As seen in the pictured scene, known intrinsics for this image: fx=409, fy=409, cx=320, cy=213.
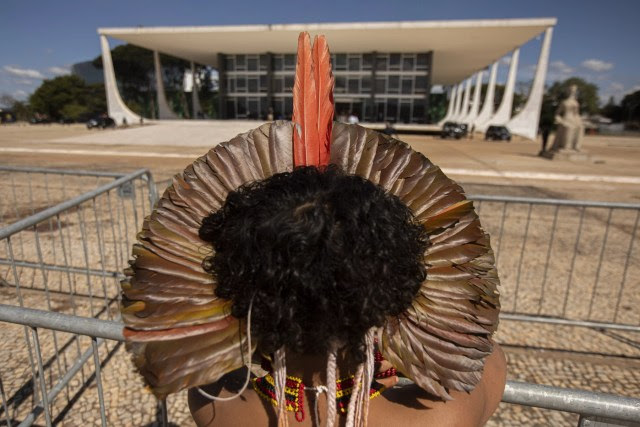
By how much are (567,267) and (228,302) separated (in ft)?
18.8

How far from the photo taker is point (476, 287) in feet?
3.30

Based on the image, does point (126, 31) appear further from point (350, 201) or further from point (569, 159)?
point (350, 201)

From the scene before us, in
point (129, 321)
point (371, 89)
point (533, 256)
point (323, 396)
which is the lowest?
point (533, 256)

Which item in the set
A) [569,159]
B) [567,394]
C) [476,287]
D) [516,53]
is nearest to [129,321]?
[476,287]

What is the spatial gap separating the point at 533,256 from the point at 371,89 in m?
33.3

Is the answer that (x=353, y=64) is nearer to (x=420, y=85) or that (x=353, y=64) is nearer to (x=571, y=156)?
(x=420, y=85)

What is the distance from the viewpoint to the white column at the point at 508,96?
3653 cm

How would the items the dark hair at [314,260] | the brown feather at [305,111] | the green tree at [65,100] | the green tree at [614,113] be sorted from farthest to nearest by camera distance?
the green tree at [614,113], the green tree at [65,100], the brown feather at [305,111], the dark hair at [314,260]

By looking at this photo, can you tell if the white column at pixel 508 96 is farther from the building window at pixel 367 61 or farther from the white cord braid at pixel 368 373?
the white cord braid at pixel 368 373

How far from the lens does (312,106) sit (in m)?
1.08

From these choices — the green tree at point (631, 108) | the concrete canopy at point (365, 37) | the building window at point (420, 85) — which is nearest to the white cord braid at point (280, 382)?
the concrete canopy at point (365, 37)

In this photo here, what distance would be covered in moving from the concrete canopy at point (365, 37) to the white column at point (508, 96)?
1.17 metres

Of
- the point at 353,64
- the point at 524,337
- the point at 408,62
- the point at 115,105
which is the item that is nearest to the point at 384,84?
the point at 408,62

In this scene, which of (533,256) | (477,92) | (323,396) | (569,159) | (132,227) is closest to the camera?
(323,396)
